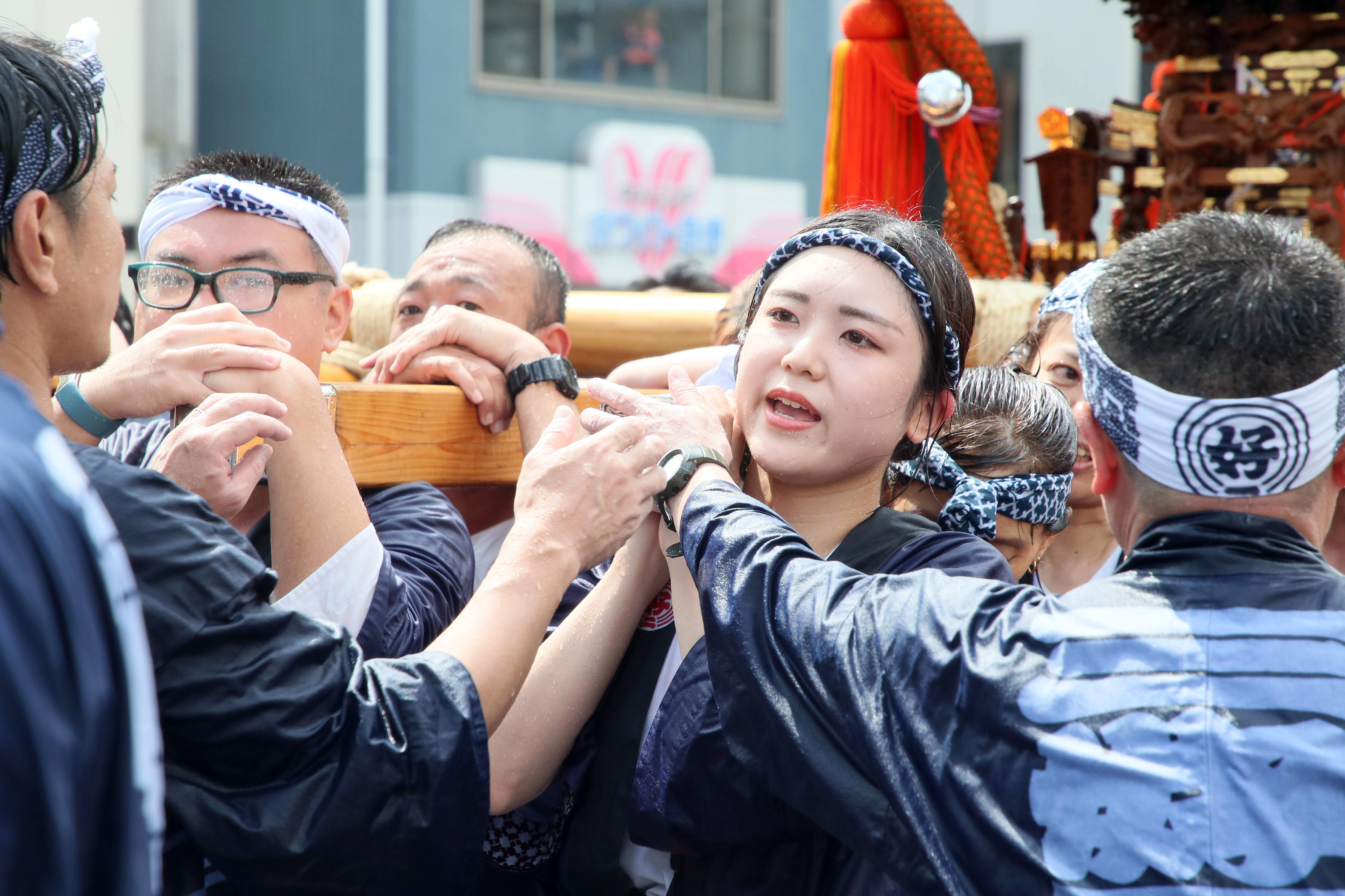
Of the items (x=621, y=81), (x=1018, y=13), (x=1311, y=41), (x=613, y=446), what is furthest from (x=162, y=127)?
(x=613, y=446)

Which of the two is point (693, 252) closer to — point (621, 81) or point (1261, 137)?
point (621, 81)

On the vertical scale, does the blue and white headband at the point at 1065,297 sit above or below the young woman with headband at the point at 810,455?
above

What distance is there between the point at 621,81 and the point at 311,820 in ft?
46.0

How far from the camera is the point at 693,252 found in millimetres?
14336

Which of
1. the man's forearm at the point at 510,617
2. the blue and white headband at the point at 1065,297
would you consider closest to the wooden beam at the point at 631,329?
the blue and white headband at the point at 1065,297

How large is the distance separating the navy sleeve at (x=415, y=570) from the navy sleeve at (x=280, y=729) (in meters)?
0.37

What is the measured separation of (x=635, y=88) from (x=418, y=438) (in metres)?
13.1

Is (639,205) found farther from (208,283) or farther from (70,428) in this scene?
(70,428)

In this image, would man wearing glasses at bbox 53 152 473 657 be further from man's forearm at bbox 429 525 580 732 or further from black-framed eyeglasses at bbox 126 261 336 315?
man's forearm at bbox 429 525 580 732

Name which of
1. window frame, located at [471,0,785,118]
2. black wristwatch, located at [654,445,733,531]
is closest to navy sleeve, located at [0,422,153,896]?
black wristwatch, located at [654,445,733,531]

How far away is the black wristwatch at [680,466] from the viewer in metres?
1.54

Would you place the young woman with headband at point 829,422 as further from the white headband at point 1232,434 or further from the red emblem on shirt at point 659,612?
the white headband at point 1232,434

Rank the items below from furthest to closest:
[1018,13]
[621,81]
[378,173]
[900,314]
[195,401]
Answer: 1. [621,81]
2. [378,173]
3. [1018,13]
4. [900,314]
5. [195,401]

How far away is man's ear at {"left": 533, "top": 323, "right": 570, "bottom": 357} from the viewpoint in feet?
8.28
